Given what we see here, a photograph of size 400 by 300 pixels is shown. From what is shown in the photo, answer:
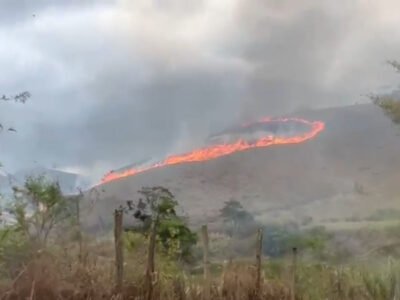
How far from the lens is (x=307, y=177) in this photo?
303ft

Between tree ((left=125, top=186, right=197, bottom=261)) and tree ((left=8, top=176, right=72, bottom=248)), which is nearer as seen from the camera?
tree ((left=8, top=176, right=72, bottom=248))

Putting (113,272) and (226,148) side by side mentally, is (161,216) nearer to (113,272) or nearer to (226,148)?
(113,272)

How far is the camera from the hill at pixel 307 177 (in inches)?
2815

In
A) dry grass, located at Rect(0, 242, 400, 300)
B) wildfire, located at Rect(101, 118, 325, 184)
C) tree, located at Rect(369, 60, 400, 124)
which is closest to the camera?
dry grass, located at Rect(0, 242, 400, 300)

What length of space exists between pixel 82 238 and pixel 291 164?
87.4 meters

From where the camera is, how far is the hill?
71.5m

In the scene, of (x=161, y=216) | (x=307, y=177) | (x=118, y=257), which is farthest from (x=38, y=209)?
(x=307, y=177)

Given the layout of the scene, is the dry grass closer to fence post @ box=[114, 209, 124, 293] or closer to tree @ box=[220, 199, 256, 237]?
fence post @ box=[114, 209, 124, 293]

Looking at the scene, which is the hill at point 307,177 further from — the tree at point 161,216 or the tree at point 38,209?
the tree at point 38,209

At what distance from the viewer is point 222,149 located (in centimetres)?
10394

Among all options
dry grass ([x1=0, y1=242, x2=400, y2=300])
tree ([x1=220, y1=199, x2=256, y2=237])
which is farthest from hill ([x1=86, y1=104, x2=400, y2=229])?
dry grass ([x1=0, y1=242, x2=400, y2=300])

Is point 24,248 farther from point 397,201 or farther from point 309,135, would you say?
point 309,135

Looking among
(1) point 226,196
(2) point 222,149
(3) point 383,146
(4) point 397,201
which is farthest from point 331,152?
(4) point 397,201

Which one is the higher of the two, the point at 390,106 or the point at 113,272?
the point at 390,106
